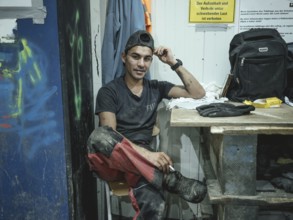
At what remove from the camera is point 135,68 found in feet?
6.47

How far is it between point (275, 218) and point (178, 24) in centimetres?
150

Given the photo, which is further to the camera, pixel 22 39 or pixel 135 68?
pixel 135 68

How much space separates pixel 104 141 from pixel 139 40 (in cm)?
76

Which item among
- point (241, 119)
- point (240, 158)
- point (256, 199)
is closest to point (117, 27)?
point (241, 119)

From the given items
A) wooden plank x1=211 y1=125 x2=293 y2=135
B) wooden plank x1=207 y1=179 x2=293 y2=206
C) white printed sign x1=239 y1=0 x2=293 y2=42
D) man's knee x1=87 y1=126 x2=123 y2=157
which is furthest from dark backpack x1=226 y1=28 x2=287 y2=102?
man's knee x1=87 y1=126 x2=123 y2=157

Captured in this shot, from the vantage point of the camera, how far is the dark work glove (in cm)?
159

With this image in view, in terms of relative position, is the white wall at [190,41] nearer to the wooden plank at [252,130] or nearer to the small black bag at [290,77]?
the small black bag at [290,77]

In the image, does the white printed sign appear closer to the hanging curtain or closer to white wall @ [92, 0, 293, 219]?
white wall @ [92, 0, 293, 219]

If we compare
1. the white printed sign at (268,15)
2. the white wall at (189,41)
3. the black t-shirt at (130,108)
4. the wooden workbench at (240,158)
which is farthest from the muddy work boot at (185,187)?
the white printed sign at (268,15)

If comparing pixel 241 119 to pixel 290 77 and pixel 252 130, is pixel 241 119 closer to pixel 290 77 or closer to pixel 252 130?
pixel 252 130

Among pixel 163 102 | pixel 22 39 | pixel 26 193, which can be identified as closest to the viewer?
pixel 22 39

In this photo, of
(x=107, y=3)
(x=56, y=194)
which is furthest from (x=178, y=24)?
(x=56, y=194)

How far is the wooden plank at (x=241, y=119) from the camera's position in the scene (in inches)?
57.7

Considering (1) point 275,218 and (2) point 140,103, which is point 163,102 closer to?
(2) point 140,103
